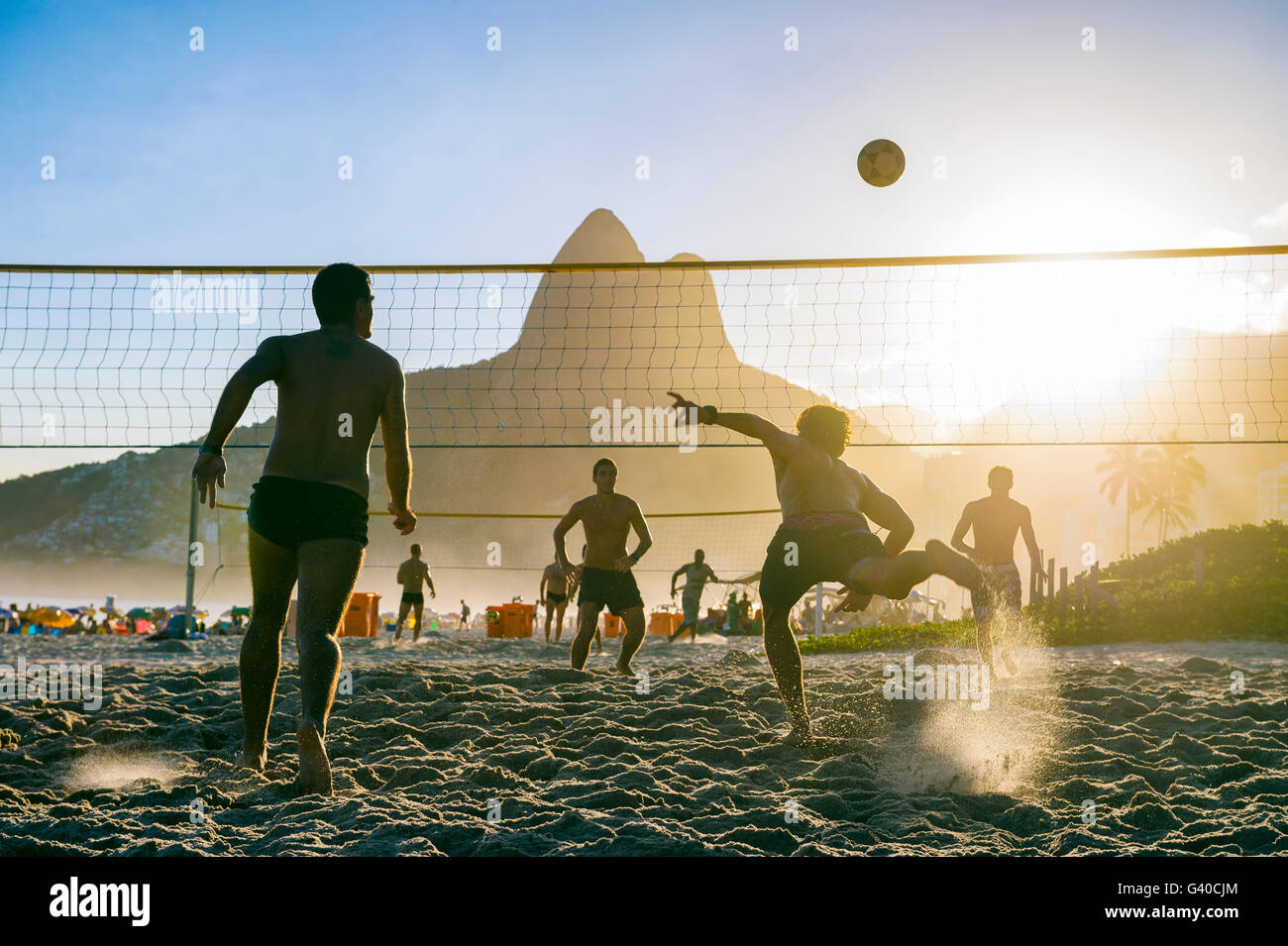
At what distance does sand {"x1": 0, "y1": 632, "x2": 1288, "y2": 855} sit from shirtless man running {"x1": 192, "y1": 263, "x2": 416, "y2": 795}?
0.32 meters

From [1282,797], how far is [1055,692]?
205cm

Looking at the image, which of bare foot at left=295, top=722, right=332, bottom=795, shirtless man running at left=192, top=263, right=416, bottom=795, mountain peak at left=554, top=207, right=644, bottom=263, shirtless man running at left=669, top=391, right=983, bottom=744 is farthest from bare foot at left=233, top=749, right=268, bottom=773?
mountain peak at left=554, top=207, right=644, bottom=263

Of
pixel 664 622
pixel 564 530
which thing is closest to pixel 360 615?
pixel 664 622

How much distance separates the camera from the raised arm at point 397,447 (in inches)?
125

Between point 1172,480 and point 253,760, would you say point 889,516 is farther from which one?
point 1172,480

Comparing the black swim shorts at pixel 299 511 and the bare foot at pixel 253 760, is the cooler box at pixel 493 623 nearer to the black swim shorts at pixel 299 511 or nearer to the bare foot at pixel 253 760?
the bare foot at pixel 253 760

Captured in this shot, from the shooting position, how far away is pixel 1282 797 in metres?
3.06

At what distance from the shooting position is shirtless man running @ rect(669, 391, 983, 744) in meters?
3.63

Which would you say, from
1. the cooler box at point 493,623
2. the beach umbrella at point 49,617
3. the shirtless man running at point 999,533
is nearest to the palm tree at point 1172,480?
the cooler box at point 493,623

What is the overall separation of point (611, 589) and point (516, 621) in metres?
8.62

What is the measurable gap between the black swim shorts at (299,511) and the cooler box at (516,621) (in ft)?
37.4
